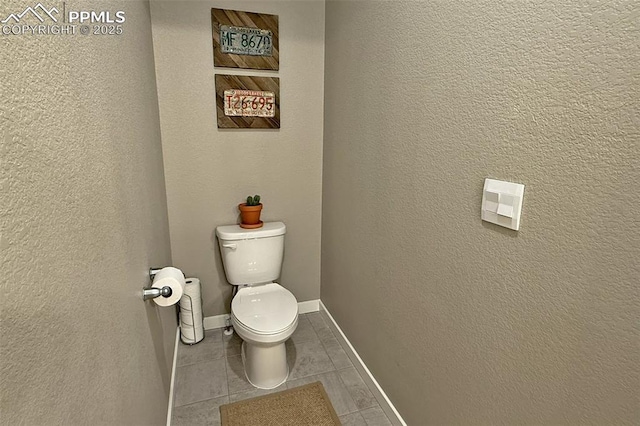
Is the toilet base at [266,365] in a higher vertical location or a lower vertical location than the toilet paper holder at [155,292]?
lower


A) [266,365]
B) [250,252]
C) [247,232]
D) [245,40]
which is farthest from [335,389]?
[245,40]

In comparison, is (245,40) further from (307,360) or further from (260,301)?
(307,360)

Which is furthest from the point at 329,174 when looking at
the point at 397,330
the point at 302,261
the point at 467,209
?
the point at 467,209

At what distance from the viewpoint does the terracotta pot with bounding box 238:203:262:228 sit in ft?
6.68

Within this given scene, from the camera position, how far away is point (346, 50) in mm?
1774

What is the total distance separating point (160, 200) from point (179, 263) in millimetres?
565

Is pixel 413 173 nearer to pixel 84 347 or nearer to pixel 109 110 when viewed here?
pixel 109 110

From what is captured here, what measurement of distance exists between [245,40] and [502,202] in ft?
5.59

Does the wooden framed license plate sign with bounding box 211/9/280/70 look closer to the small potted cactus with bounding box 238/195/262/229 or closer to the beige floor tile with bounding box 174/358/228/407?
the small potted cactus with bounding box 238/195/262/229

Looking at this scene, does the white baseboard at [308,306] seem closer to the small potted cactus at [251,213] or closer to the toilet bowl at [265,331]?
the toilet bowl at [265,331]

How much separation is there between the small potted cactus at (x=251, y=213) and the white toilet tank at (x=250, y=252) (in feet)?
0.14

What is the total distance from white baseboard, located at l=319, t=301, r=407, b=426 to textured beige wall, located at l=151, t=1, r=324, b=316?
501 mm

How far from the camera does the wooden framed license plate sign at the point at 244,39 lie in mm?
1888

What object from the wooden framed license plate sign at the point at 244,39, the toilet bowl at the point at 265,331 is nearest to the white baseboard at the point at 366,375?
the toilet bowl at the point at 265,331
